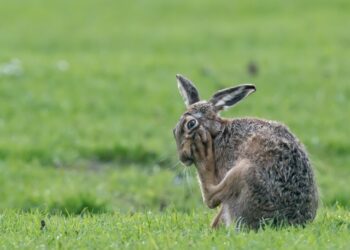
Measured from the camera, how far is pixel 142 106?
18656 millimetres

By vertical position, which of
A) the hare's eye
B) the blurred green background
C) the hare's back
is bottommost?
the blurred green background

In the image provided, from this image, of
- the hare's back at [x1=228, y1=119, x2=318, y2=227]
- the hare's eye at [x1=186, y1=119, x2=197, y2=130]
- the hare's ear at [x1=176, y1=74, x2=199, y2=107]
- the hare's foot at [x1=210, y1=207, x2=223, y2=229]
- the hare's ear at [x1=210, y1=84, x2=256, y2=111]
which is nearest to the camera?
the hare's back at [x1=228, y1=119, x2=318, y2=227]

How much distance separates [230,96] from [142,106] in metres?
10.1

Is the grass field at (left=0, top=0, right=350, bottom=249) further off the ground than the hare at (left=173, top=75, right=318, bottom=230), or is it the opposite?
the hare at (left=173, top=75, right=318, bottom=230)

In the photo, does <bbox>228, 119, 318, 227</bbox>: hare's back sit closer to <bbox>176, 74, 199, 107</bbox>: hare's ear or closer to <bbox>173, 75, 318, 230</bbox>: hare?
<bbox>173, 75, 318, 230</bbox>: hare

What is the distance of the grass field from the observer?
8.27 m

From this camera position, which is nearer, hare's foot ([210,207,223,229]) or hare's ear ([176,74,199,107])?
hare's foot ([210,207,223,229])

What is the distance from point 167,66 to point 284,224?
548 inches

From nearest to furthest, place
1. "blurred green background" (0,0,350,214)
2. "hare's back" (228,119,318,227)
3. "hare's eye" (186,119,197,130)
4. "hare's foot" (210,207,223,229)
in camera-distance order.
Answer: "hare's back" (228,119,318,227), "hare's foot" (210,207,223,229), "hare's eye" (186,119,197,130), "blurred green background" (0,0,350,214)

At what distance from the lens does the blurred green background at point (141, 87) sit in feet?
47.1

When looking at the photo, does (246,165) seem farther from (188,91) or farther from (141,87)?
(141,87)

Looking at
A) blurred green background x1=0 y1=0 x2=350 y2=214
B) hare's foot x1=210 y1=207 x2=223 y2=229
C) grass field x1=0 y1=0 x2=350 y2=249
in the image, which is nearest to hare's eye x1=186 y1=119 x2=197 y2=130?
blurred green background x1=0 y1=0 x2=350 y2=214

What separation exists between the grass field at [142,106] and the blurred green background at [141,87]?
37 mm

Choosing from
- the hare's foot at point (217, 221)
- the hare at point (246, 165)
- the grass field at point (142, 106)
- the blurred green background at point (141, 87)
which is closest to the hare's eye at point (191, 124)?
the hare at point (246, 165)
